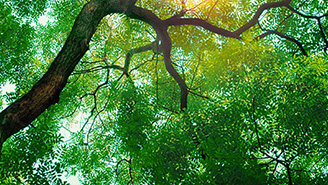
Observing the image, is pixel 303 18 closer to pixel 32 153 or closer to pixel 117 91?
pixel 117 91

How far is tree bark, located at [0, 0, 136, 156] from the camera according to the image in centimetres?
166

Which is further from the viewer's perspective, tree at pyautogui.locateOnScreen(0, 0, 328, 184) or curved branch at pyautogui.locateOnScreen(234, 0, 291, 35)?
curved branch at pyautogui.locateOnScreen(234, 0, 291, 35)

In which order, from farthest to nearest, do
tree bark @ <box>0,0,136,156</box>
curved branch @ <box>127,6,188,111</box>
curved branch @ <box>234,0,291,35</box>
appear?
curved branch @ <box>234,0,291,35</box>, curved branch @ <box>127,6,188,111</box>, tree bark @ <box>0,0,136,156</box>

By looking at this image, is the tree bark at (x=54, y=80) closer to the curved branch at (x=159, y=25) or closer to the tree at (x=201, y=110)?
the tree at (x=201, y=110)

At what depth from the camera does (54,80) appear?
1.85 meters

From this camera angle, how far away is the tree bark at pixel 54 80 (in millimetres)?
1664

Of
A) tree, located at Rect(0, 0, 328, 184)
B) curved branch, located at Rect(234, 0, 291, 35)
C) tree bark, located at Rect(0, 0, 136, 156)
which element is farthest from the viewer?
curved branch, located at Rect(234, 0, 291, 35)

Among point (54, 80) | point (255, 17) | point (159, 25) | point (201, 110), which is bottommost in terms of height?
point (201, 110)

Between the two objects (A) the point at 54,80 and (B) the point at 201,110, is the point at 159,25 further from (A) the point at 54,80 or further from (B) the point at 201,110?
(B) the point at 201,110

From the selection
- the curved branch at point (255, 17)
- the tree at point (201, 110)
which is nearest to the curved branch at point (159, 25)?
the tree at point (201, 110)

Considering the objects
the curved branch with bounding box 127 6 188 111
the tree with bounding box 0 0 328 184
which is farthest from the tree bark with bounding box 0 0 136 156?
the curved branch with bounding box 127 6 188 111

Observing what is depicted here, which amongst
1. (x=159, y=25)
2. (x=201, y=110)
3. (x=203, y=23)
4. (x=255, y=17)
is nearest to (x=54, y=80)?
(x=201, y=110)

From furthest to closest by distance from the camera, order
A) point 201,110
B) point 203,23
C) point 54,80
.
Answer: point 203,23
point 54,80
point 201,110

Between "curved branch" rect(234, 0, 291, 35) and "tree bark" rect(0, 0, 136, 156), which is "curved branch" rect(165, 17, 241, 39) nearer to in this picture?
"curved branch" rect(234, 0, 291, 35)
